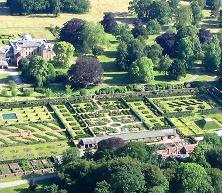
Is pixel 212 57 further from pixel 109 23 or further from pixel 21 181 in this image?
pixel 21 181

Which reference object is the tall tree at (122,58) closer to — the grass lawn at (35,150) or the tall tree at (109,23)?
the tall tree at (109,23)

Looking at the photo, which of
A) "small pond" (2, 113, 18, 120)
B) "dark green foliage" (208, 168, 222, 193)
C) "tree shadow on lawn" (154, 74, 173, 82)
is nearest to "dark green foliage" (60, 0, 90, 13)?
"tree shadow on lawn" (154, 74, 173, 82)

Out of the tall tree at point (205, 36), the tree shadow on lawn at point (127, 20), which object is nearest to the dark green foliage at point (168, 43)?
the tall tree at point (205, 36)

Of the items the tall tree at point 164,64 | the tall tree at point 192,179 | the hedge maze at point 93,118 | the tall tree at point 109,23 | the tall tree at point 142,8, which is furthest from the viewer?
the tall tree at point 142,8

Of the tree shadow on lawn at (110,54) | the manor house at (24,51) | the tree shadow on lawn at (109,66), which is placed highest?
the manor house at (24,51)

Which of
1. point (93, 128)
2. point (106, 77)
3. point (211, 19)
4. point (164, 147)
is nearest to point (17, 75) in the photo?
point (106, 77)

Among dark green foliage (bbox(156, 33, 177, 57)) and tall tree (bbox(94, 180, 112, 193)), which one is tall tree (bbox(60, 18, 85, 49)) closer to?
dark green foliage (bbox(156, 33, 177, 57))

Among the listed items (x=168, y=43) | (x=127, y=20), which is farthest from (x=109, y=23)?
(x=168, y=43)

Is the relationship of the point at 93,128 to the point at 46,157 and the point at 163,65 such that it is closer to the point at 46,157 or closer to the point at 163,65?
the point at 46,157
